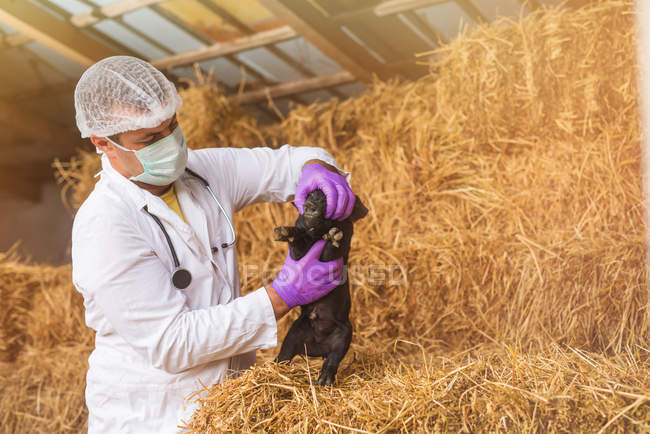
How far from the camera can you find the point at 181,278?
68.5 inches

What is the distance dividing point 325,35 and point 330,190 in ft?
6.88

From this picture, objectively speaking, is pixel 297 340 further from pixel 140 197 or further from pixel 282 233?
pixel 140 197

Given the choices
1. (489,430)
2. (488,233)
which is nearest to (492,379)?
(489,430)

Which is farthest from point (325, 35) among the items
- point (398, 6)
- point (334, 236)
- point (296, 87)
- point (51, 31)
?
point (334, 236)

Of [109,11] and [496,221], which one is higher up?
[109,11]

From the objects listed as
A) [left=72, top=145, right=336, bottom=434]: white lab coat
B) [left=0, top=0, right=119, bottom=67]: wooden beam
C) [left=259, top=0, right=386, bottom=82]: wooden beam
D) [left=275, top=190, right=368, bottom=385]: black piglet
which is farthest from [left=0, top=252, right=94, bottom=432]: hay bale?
[left=259, top=0, right=386, bottom=82]: wooden beam

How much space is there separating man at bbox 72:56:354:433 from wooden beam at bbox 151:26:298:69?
7.28 ft

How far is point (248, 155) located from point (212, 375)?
92 cm

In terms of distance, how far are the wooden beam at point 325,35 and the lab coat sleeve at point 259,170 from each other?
1.43 m

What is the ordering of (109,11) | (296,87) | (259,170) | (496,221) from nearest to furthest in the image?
(259,170)
(496,221)
(109,11)
(296,87)

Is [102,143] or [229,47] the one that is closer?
[102,143]

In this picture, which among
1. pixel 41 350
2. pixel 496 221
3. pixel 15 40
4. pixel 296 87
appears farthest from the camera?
pixel 296 87

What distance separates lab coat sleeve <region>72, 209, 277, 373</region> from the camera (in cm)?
160

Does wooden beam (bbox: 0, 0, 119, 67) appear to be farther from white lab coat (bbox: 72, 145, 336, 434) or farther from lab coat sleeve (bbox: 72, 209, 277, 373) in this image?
lab coat sleeve (bbox: 72, 209, 277, 373)
